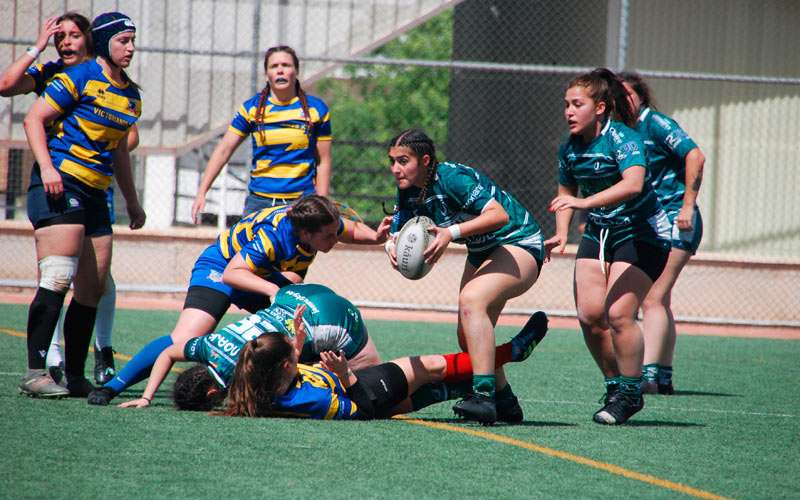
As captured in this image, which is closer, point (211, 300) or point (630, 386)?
point (630, 386)

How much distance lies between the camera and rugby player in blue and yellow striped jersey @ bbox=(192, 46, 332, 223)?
7.68m

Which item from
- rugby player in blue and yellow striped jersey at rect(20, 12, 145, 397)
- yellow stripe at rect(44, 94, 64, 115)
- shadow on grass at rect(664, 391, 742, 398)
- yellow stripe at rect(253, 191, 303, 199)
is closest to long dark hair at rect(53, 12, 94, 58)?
rugby player in blue and yellow striped jersey at rect(20, 12, 145, 397)

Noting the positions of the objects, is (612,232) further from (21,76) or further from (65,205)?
(21,76)

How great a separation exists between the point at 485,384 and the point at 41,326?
236cm

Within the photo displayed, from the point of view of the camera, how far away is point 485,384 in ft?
18.4

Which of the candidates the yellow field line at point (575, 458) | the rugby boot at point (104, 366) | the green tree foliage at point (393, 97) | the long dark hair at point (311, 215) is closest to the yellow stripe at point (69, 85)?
the long dark hair at point (311, 215)

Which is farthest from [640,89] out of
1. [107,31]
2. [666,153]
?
[107,31]

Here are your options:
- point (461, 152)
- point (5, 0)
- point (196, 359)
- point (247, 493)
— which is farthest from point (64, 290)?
point (461, 152)

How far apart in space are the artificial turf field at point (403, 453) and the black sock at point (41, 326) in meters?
0.23

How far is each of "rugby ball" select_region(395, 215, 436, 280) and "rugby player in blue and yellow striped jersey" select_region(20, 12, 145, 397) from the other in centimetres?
178

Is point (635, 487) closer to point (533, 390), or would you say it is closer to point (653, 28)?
point (533, 390)

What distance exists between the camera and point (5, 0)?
13.2m

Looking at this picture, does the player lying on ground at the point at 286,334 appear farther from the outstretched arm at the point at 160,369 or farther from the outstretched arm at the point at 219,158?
the outstretched arm at the point at 219,158

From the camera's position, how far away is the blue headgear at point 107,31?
240 inches
